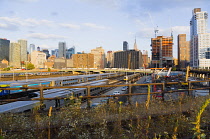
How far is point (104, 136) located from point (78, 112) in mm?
1806

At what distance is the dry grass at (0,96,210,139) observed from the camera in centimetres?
443

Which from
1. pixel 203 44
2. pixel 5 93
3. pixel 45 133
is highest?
pixel 203 44

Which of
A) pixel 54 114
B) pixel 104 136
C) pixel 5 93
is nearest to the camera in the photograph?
pixel 104 136

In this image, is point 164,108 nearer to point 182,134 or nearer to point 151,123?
point 151,123

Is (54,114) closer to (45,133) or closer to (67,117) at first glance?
(67,117)

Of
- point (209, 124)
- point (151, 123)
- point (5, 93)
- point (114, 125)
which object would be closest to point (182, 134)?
point (151, 123)

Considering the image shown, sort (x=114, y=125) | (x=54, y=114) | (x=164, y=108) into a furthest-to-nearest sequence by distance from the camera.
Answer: (x=164, y=108) < (x=54, y=114) < (x=114, y=125)

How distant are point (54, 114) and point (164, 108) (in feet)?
14.5

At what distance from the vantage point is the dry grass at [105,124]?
4.43 metres

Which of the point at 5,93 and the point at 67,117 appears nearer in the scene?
the point at 67,117

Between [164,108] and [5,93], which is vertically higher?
[164,108]

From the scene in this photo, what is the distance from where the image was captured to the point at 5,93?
75.2 feet

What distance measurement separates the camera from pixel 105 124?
4.92 metres

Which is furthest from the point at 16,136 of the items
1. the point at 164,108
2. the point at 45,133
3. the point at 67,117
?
the point at 164,108
